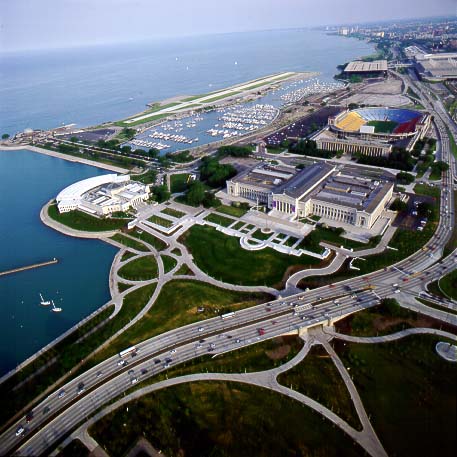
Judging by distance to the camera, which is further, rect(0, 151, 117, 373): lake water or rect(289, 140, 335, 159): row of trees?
rect(289, 140, 335, 159): row of trees

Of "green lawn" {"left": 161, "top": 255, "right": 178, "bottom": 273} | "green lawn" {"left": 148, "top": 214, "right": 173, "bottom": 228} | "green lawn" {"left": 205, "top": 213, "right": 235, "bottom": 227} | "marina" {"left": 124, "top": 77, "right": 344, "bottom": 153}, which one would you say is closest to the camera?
"green lawn" {"left": 161, "top": 255, "right": 178, "bottom": 273}

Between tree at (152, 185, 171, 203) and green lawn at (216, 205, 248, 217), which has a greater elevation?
tree at (152, 185, 171, 203)

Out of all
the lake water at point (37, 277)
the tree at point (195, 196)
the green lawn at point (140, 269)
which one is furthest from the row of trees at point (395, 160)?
the lake water at point (37, 277)

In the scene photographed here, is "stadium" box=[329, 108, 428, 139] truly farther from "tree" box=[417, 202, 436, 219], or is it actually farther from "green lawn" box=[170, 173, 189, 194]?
"green lawn" box=[170, 173, 189, 194]

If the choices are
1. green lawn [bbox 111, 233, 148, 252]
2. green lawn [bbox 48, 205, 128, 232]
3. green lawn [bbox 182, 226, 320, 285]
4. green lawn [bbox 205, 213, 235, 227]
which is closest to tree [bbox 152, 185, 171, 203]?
green lawn [bbox 48, 205, 128, 232]

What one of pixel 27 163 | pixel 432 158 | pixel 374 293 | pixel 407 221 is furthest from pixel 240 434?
pixel 27 163

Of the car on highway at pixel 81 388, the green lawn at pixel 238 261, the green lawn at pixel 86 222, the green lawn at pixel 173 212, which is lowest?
the green lawn at pixel 238 261

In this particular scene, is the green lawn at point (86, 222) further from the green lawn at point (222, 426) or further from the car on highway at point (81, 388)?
the green lawn at point (222, 426)
